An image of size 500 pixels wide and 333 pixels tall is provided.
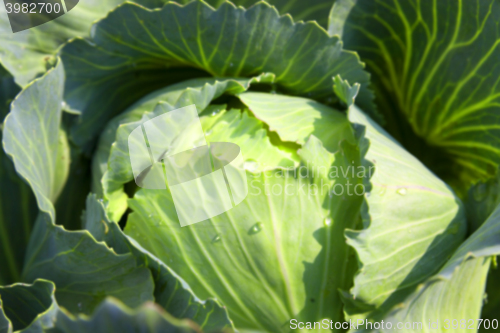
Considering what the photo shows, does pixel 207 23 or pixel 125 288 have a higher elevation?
pixel 207 23

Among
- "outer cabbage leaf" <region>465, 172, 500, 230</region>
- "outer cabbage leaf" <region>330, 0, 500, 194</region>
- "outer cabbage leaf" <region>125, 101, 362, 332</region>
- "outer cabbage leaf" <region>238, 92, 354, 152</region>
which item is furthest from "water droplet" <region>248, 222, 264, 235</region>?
"outer cabbage leaf" <region>330, 0, 500, 194</region>

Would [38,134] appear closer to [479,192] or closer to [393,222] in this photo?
[393,222]

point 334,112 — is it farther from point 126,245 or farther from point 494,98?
point 126,245

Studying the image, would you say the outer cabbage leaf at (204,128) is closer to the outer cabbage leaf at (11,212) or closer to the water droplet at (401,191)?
the water droplet at (401,191)

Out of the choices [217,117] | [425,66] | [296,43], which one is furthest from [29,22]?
[425,66]

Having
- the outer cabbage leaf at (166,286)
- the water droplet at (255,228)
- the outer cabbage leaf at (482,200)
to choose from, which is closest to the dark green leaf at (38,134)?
the outer cabbage leaf at (166,286)

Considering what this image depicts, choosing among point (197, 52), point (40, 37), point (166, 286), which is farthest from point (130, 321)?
point (40, 37)
